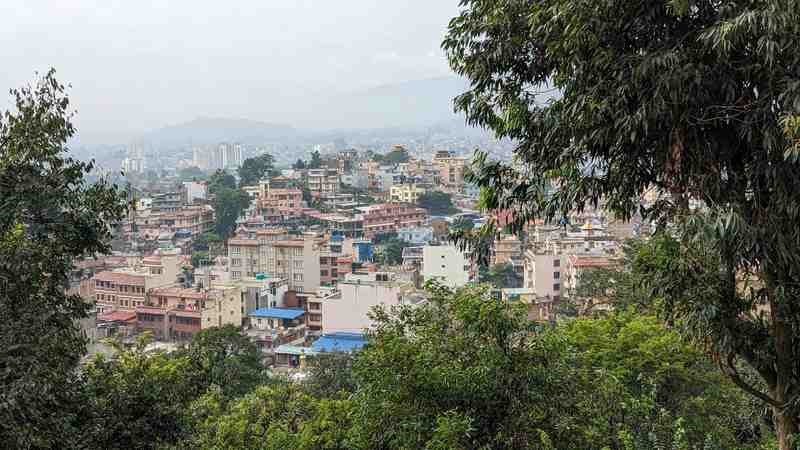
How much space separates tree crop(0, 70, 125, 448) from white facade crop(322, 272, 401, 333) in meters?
18.2

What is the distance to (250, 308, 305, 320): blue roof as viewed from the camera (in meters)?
27.4

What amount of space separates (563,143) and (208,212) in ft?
156

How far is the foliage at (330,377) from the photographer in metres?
14.5

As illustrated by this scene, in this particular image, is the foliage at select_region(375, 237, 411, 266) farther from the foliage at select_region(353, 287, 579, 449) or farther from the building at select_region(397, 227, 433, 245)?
the foliage at select_region(353, 287, 579, 449)

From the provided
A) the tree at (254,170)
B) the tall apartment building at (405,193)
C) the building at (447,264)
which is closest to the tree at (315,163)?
the tree at (254,170)

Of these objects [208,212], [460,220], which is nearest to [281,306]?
[460,220]

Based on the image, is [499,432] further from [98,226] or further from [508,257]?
[508,257]

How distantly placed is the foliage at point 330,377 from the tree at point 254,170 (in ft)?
133

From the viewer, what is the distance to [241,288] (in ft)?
93.1

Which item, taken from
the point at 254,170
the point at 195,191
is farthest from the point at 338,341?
the point at 195,191

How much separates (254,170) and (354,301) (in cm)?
3436

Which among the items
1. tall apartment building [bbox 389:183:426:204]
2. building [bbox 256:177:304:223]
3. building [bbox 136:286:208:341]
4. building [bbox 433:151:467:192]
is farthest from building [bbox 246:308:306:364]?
building [bbox 433:151:467:192]

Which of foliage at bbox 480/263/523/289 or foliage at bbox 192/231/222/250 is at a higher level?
foliage at bbox 192/231/222/250

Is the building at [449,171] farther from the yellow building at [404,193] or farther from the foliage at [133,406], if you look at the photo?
the foliage at [133,406]
